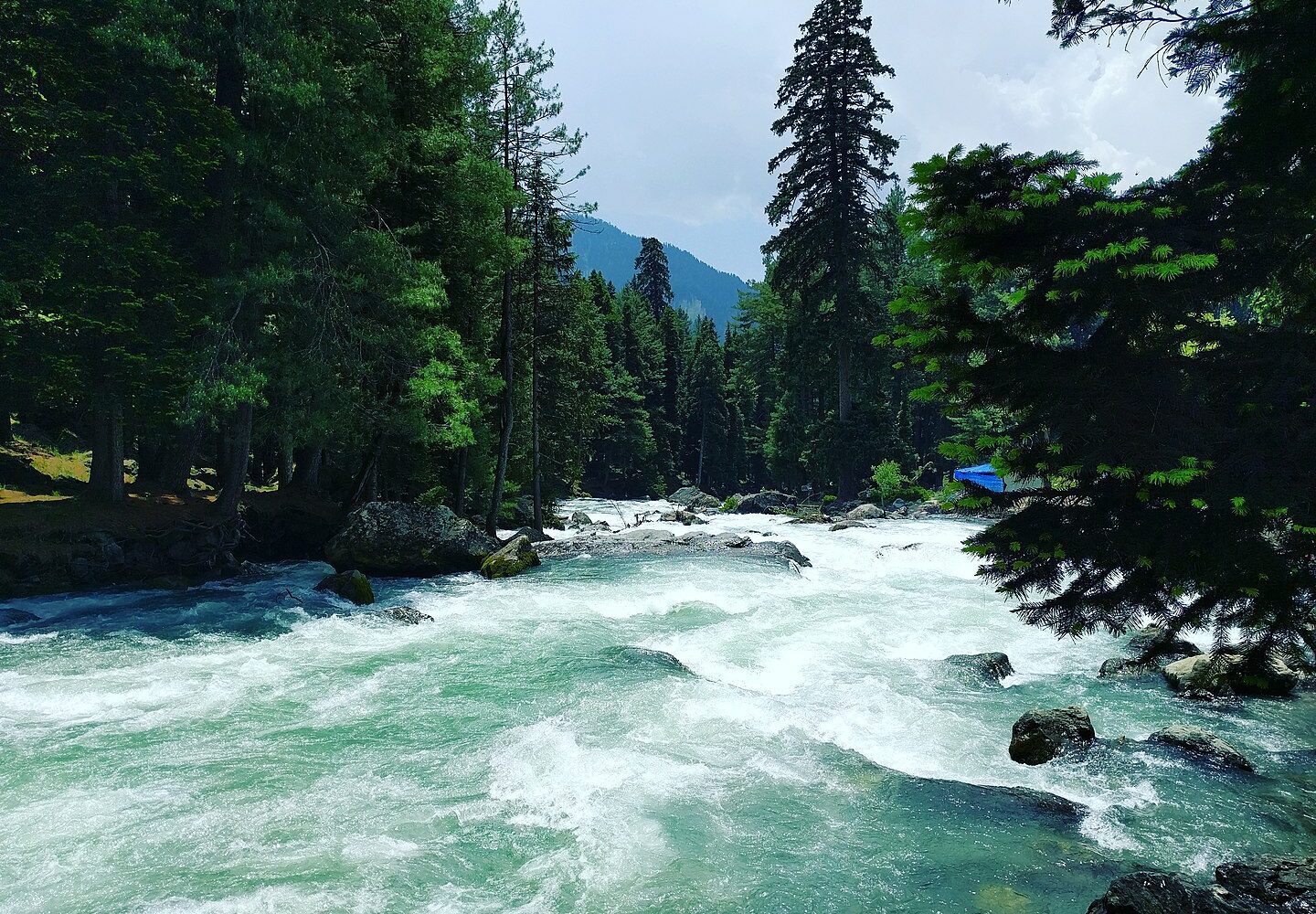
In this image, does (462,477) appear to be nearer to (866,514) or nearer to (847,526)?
(847,526)

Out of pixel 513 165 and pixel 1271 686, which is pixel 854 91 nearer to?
pixel 513 165

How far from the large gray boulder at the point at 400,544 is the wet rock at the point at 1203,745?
15.1 metres

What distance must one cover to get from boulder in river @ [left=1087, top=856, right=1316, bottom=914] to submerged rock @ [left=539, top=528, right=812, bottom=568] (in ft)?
48.6

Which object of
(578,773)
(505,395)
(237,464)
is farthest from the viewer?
(505,395)

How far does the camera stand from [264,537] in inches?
741

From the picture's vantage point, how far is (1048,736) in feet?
23.9

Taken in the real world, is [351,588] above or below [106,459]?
below

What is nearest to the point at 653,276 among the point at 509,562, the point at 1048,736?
the point at 509,562

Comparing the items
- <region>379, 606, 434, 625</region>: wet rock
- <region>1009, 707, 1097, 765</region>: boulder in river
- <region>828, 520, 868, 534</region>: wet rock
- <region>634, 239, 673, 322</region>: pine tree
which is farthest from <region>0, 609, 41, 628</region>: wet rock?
<region>634, 239, 673, 322</region>: pine tree

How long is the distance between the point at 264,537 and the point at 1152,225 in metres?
20.6

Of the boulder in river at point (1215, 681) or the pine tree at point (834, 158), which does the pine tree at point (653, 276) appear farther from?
the boulder in river at point (1215, 681)

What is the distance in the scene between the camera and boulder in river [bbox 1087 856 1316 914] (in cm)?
393

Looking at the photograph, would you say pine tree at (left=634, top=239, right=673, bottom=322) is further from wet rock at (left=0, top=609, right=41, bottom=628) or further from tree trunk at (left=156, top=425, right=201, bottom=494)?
wet rock at (left=0, top=609, right=41, bottom=628)

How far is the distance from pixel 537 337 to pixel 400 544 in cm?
1019
